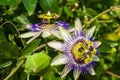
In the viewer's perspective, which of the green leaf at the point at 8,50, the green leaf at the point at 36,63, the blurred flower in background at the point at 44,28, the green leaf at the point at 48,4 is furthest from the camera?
the green leaf at the point at 48,4

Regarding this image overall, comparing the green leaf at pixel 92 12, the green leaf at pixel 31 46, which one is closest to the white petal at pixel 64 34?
the green leaf at pixel 31 46

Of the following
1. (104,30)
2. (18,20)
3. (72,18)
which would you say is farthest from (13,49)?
(104,30)

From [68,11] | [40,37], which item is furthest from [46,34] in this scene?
[68,11]

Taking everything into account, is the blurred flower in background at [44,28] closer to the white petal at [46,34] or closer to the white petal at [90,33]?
the white petal at [46,34]

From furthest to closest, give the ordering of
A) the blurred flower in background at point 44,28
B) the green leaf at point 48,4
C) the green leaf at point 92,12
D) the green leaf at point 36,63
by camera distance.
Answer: the green leaf at point 92,12
the green leaf at point 48,4
the blurred flower in background at point 44,28
the green leaf at point 36,63

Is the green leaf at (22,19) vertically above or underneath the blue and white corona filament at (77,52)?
above

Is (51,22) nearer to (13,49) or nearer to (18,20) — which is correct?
(18,20)
